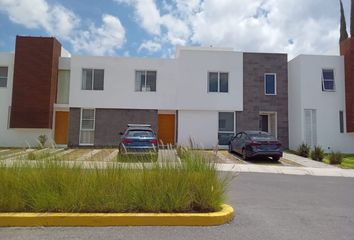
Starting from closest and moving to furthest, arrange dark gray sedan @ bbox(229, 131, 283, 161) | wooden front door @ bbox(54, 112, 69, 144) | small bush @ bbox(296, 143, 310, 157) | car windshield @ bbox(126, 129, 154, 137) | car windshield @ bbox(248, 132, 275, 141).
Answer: car windshield @ bbox(126, 129, 154, 137)
dark gray sedan @ bbox(229, 131, 283, 161)
car windshield @ bbox(248, 132, 275, 141)
small bush @ bbox(296, 143, 310, 157)
wooden front door @ bbox(54, 112, 69, 144)

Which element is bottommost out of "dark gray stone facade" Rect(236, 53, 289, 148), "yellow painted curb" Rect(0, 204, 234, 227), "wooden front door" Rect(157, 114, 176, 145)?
"yellow painted curb" Rect(0, 204, 234, 227)

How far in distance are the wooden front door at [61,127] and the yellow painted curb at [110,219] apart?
17782 mm

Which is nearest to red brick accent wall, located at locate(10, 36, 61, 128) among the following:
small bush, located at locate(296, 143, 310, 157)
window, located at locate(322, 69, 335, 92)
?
small bush, located at locate(296, 143, 310, 157)

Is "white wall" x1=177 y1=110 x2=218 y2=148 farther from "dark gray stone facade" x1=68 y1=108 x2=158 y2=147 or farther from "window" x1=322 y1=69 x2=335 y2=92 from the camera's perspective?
"window" x1=322 y1=69 x2=335 y2=92

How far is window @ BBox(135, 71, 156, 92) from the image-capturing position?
21844mm

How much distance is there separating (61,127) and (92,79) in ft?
13.8

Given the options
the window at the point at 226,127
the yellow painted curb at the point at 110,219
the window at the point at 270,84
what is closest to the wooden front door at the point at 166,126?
the window at the point at 226,127

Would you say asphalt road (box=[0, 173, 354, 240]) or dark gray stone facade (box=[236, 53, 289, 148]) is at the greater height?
dark gray stone facade (box=[236, 53, 289, 148])

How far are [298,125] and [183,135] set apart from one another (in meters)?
7.85

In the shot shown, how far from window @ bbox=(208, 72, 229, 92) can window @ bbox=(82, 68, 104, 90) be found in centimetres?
766

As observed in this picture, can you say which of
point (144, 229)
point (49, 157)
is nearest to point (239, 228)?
point (144, 229)

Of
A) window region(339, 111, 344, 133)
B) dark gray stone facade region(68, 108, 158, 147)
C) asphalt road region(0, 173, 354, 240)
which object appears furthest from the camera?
window region(339, 111, 344, 133)

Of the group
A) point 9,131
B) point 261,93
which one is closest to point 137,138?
point 261,93

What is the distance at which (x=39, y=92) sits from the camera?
66.9 ft
